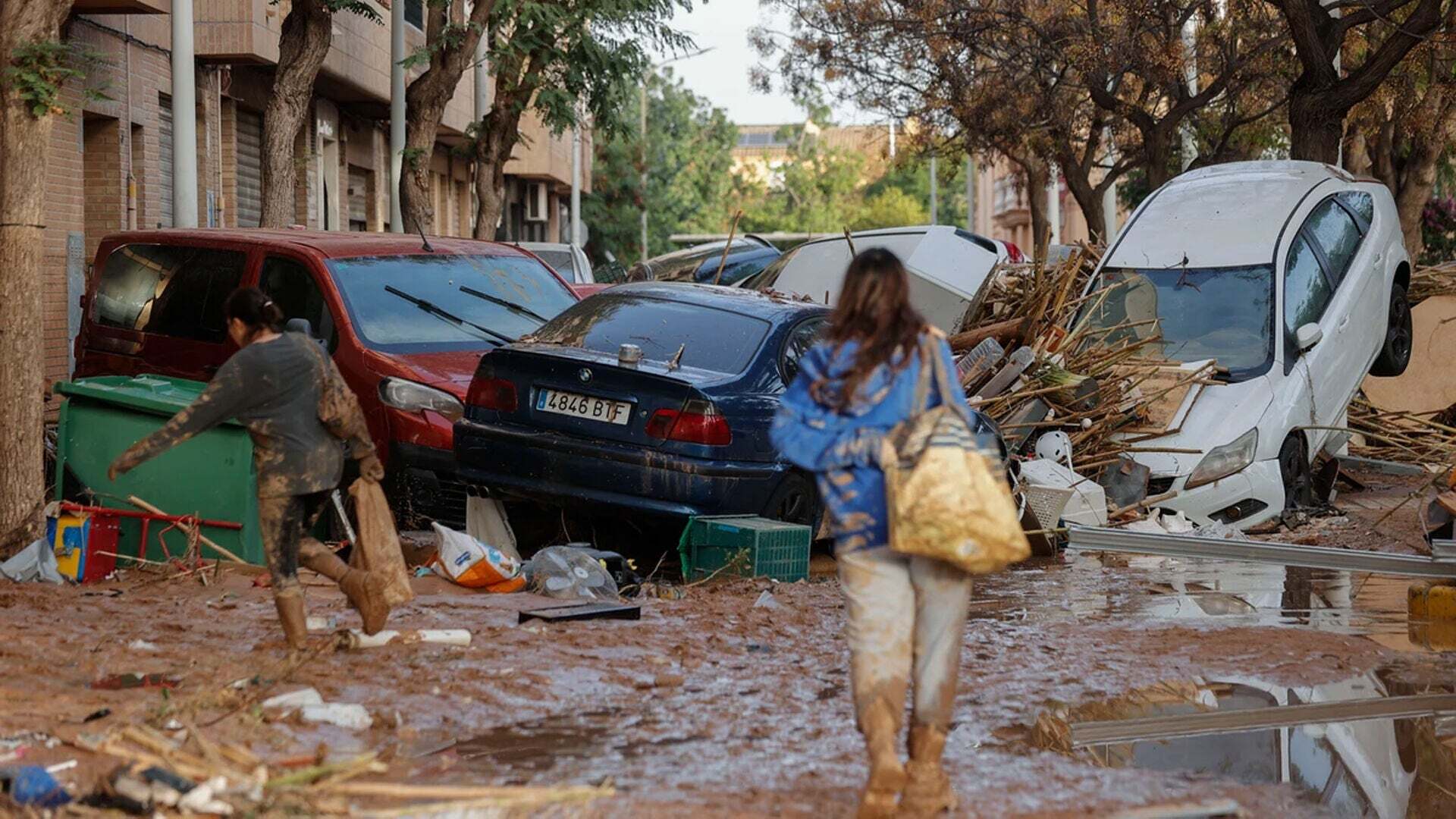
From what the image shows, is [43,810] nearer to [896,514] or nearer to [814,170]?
[896,514]

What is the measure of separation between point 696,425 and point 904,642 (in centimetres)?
426

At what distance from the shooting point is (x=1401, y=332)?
49.9 feet

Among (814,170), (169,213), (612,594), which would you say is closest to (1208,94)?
(169,213)

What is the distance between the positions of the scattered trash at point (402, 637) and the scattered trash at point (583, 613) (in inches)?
22.8

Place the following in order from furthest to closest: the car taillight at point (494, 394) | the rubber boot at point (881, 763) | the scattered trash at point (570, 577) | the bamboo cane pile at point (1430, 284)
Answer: the bamboo cane pile at point (1430, 284) < the car taillight at point (494, 394) < the scattered trash at point (570, 577) < the rubber boot at point (881, 763)

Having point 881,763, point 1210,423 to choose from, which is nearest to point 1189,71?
point 1210,423

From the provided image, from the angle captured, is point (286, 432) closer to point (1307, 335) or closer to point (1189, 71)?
point (1307, 335)

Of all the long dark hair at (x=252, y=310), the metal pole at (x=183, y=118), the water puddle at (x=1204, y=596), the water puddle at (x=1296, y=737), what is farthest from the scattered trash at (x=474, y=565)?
the metal pole at (x=183, y=118)

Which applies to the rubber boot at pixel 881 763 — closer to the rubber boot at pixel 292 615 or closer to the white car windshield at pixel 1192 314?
the rubber boot at pixel 292 615

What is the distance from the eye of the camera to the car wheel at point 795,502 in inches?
378

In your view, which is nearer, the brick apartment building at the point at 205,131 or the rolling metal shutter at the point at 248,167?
the brick apartment building at the point at 205,131

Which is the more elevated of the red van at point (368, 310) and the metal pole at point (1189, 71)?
the metal pole at point (1189, 71)

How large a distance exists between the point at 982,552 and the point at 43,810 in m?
2.49

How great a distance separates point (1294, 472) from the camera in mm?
12422
